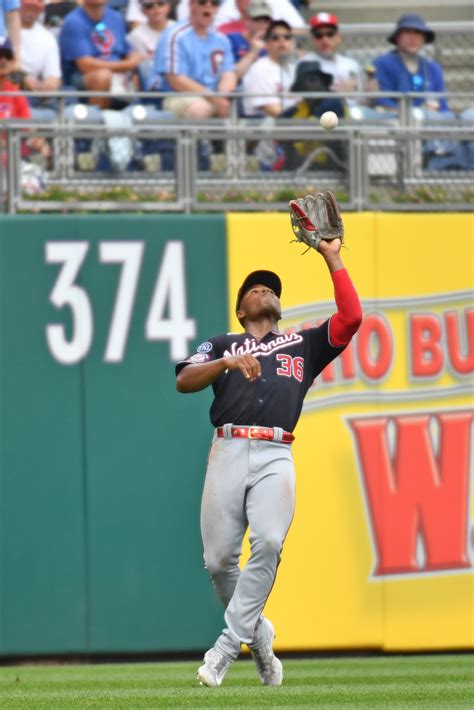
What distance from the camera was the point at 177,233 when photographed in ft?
32.1

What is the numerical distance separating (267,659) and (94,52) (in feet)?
20.1

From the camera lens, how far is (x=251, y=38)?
1220 centimetres

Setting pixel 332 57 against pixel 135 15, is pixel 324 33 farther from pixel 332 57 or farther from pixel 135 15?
pixel 135 15

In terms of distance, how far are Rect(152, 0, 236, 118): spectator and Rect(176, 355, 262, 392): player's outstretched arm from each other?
15.8 feet

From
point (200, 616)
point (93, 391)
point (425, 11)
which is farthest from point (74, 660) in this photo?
point (425, 11)

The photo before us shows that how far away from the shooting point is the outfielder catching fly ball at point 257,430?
248 inches

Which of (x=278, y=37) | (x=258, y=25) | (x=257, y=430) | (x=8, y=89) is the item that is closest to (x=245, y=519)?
(x=257, y=430)

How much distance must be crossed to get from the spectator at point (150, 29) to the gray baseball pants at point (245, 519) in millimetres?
5940

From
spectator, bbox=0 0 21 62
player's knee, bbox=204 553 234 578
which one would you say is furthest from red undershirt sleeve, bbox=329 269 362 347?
spectator, bbox=0 0 21 62

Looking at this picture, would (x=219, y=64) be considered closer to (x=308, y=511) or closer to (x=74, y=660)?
(x=308, y=511)

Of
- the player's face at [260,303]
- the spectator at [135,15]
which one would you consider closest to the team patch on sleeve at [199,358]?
the player's face at [260,303]

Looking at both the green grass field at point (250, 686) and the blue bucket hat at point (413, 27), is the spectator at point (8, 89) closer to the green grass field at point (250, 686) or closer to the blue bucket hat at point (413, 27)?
the blue bucket hat at point (413, 27)

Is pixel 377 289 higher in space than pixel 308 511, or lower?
higher

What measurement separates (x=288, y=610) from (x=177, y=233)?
2564mm
